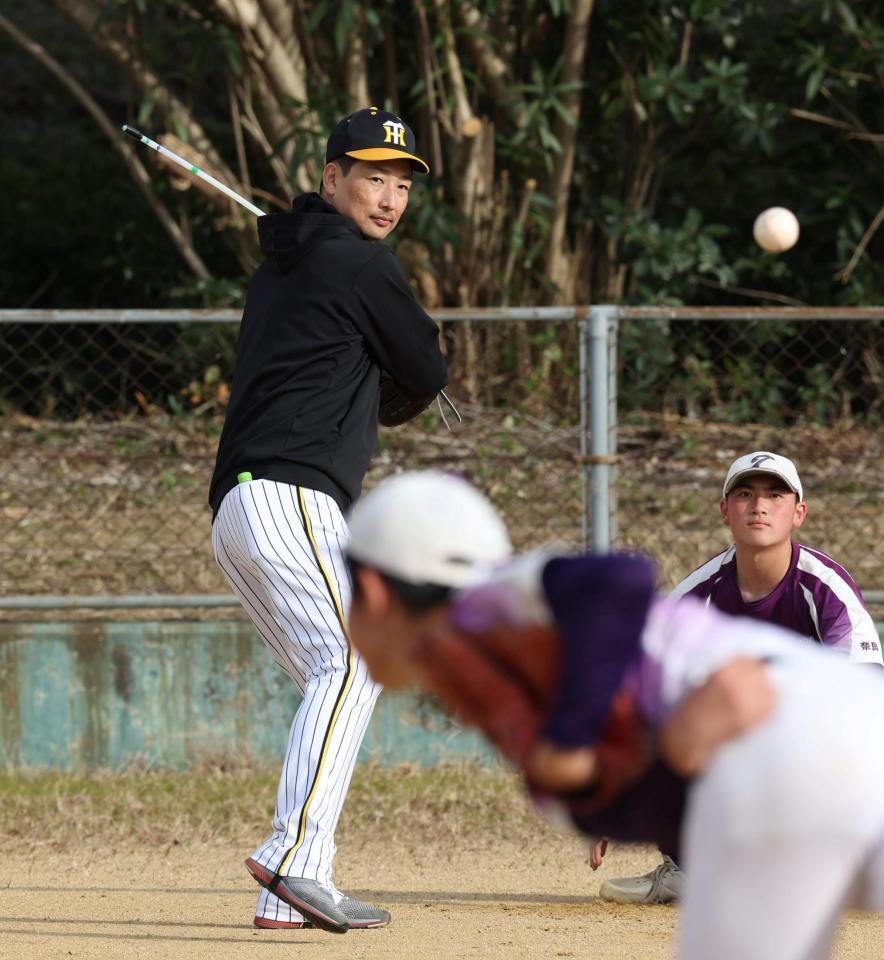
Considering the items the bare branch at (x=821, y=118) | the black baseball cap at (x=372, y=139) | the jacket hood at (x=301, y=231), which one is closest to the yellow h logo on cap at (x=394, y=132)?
the black baseball cap at (x=372, y=139)

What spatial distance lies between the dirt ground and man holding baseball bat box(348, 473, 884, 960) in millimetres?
2164

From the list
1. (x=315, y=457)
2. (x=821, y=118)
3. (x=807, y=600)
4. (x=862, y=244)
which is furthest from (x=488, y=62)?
(x=807, y=600)

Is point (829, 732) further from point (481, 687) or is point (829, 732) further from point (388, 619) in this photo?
point (388, 619)

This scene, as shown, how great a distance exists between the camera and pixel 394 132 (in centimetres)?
425

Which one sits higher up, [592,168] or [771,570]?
[592,168]

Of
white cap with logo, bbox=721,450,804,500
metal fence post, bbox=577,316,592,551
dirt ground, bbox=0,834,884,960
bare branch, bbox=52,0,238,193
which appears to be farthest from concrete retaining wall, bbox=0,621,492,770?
bare branch, bbox=52,0,238,193

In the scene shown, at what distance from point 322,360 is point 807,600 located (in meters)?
1.47

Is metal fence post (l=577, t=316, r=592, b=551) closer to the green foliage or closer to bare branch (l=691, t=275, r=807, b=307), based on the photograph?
the green foliage

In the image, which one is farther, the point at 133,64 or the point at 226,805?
the point at 133,64

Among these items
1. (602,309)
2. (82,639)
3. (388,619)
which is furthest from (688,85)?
(388,619)

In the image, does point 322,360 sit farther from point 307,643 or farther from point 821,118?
point 821,118

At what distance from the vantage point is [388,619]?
86.0 inches

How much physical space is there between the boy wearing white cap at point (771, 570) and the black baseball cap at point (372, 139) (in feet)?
4.22

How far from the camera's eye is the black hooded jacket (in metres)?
4.09
